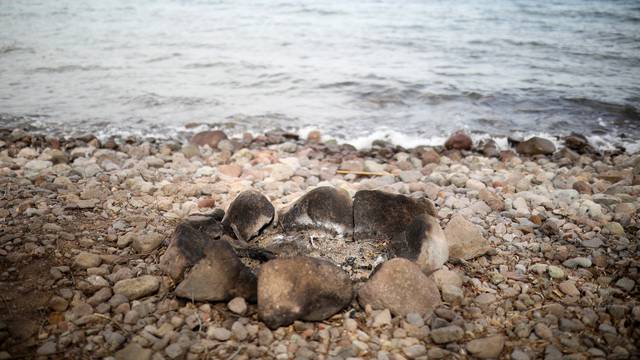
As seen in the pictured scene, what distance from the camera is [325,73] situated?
8719mm

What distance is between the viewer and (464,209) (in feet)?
11.2

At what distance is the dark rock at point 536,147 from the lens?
520cm

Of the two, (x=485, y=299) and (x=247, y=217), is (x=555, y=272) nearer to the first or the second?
(x=485, y=299)

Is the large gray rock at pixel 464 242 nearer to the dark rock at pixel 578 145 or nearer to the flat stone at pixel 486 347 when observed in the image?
the flat stone at pixel 486 347

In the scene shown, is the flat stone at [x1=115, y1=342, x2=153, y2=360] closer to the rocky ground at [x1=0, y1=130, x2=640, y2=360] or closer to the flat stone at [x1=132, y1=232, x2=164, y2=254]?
the rocky ground at [x1=0, y1=130, x2=640, y2=360]

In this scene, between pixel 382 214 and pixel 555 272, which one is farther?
pixel 382 214

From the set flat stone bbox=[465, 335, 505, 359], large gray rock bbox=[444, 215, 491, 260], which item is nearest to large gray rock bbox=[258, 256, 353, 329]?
flat stone bbox=[465, 335, 505, 359]

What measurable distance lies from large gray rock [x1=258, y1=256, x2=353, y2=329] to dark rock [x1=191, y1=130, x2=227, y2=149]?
130 inches

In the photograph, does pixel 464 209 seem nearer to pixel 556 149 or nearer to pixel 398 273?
pixel 398 273

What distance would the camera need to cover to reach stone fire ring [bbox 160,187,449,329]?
213 centimetres

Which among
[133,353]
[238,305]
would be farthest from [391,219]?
[133,353]

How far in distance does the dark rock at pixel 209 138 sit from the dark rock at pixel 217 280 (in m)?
3.11

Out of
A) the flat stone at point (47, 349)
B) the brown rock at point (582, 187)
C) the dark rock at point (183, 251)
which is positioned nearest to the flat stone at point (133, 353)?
the flat stone at point (47, 349)

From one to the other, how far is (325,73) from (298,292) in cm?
720
